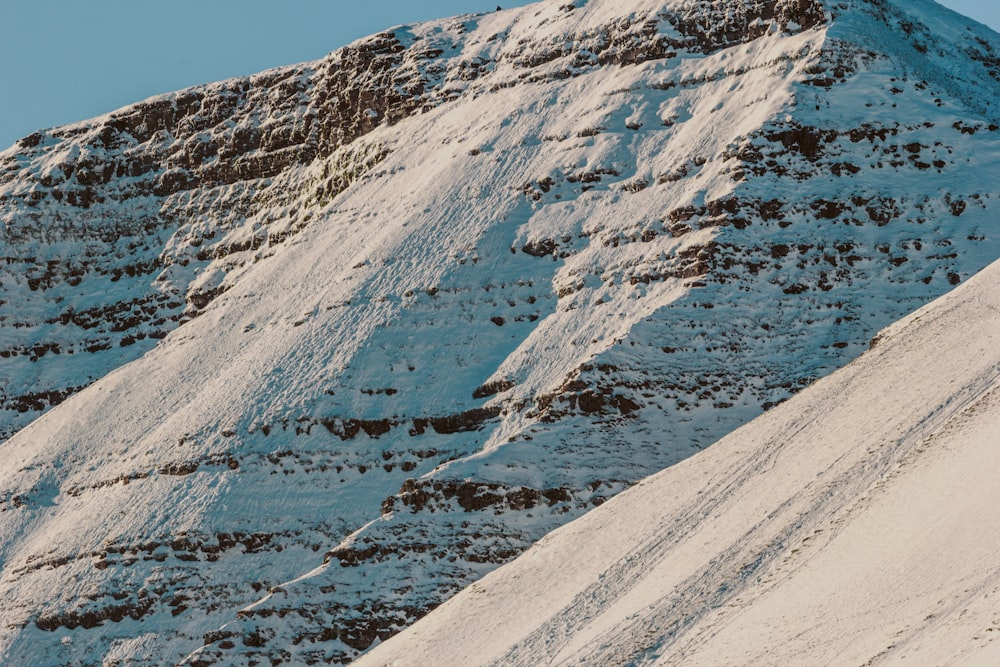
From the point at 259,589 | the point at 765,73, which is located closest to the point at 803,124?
the point at 765,73

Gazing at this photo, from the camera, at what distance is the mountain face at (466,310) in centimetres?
6969

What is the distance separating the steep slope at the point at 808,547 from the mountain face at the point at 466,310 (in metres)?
5.32

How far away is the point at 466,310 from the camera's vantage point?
273ft

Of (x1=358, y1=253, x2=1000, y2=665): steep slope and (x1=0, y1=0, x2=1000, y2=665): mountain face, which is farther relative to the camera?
(x1=0, y1=0, x2=1000, y2=665): mountain face

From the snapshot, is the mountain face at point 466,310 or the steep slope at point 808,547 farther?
the mountain face at point 466,310

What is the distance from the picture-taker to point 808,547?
2115 inches

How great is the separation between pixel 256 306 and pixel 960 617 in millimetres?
59244

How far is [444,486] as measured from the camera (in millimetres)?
68500

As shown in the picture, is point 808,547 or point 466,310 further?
point 466,310

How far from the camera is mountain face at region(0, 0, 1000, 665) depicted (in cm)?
6969

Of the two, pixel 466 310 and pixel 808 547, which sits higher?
pixel 466 310

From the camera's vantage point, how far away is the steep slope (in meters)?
46.4

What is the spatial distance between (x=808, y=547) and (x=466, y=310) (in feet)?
110

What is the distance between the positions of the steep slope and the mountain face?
210 inches
